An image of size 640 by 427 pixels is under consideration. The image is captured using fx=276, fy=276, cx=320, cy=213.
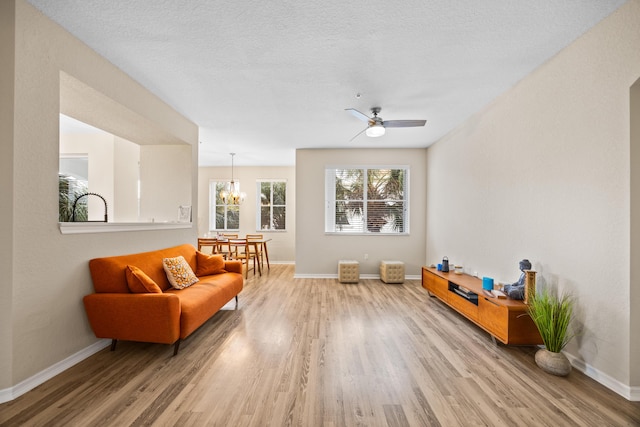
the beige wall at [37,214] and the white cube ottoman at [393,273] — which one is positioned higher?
the beige wall at [37,214]

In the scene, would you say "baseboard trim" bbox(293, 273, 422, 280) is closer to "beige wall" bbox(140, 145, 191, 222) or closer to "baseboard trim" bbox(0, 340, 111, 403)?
"beige wall" bbox(140, 145, 191, 222)

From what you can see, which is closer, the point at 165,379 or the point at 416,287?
the point at 165,379

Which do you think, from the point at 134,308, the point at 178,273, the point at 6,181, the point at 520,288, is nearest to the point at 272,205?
the point at 178,273

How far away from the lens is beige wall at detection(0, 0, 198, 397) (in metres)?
1.86

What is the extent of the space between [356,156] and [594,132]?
404 centimetres

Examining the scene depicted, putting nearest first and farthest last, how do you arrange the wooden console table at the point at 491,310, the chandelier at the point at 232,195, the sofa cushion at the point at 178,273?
the wooden console table at the point at 491,310 < the sofa cushion at the point at 178,273 < the chandelier at the point at 232,195

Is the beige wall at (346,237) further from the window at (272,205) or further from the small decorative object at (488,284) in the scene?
the small decorative object at (488,284)

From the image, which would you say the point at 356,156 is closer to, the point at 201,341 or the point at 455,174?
the point at 455,174

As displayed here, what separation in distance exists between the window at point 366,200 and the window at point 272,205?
232 centimetres

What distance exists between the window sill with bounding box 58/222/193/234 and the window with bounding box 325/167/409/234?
10.2ft

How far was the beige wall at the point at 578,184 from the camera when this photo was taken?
6.40ft

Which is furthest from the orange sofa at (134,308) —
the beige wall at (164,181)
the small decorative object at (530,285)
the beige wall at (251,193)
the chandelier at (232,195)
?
the beige wall at (251,193)

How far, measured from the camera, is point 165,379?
6.98 ft

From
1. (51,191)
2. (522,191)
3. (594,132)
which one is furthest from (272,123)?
(594,132)
